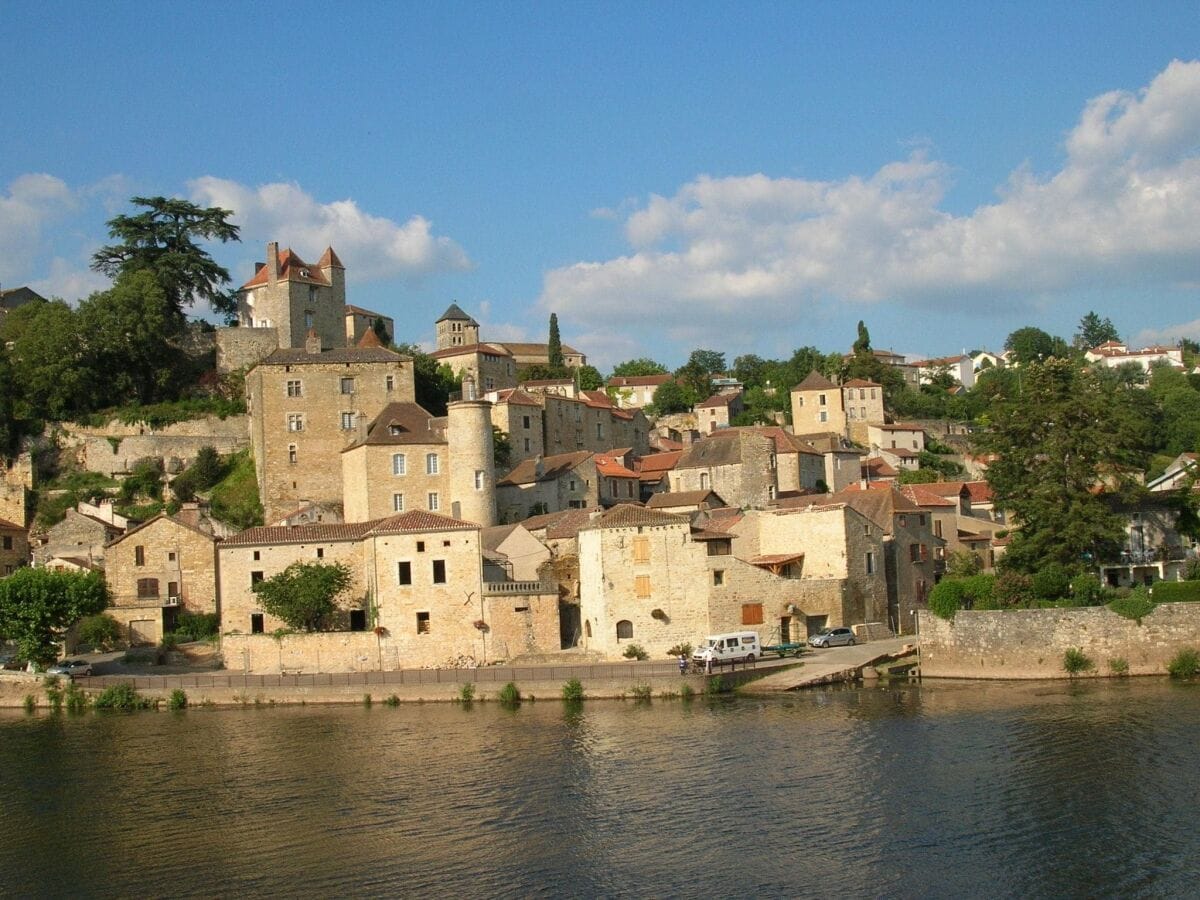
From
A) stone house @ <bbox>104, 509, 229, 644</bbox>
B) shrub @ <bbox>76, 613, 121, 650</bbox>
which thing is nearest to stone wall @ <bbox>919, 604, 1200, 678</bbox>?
stone house @ <bbox>104, 509, 229, 644</bbox>

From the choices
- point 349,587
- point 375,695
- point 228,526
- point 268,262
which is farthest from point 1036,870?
point 268,262

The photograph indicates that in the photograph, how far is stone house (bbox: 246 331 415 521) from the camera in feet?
213

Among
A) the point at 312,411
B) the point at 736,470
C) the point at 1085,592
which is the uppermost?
the point at 312,411

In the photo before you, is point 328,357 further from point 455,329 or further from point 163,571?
point 455,329

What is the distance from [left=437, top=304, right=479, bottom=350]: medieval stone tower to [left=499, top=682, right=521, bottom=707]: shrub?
77.5 m

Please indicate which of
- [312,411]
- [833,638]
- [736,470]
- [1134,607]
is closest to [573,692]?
[833,638]

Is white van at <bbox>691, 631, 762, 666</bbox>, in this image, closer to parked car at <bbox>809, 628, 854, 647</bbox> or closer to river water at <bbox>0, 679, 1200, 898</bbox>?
parked car at <bbox>809, 628, 854, 647</bbox>

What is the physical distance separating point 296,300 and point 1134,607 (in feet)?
169

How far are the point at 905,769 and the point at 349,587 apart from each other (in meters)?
24.6

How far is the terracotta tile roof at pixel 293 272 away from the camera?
7879 cm

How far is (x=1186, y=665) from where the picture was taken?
4069 centimetres

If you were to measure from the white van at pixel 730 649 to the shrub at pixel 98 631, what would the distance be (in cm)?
2291

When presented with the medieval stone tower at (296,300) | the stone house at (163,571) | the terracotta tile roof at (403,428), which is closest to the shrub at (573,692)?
the stone house at (163,571)

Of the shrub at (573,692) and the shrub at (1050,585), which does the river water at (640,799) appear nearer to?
the shrub at (573,692)
